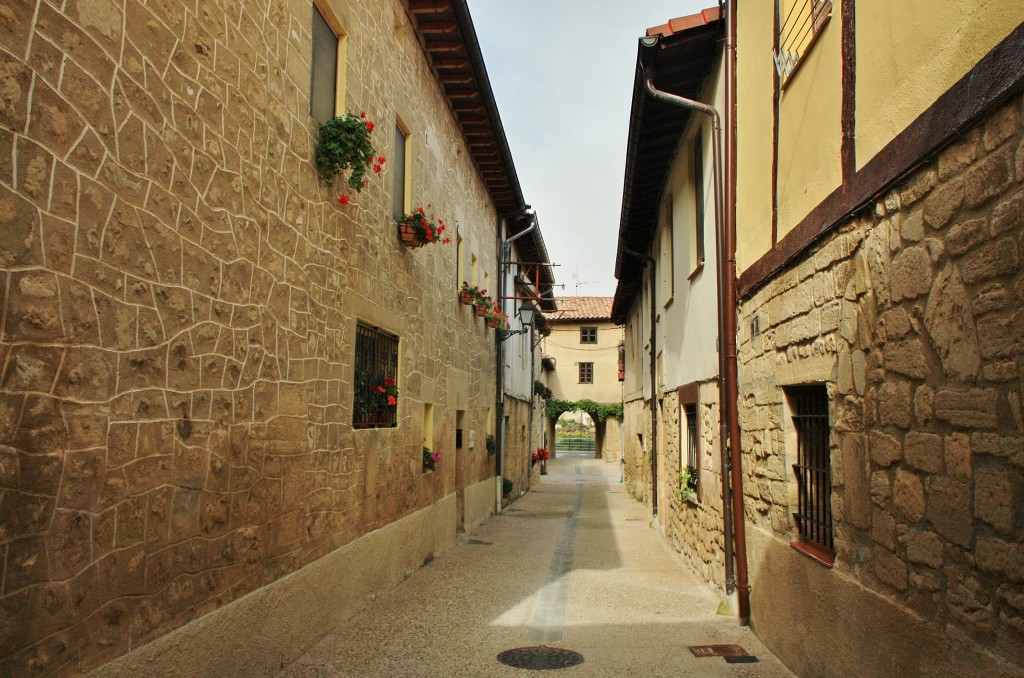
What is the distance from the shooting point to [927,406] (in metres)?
3.23

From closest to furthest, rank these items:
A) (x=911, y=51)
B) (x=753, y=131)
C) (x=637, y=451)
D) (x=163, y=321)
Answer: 1. (x=911, y=51)
2. (x=163, y=321)
3. (x=753, y=131)
4. (x=637, y=451)

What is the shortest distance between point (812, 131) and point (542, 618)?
4.61 m

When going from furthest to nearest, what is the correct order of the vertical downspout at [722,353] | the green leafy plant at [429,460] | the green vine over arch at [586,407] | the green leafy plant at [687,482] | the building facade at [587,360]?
the building facade at [587,360] < the green vine over arch at [586,407] < the green leafy plant at [429,460] < the green leafy plant at [687,482] < the vertical downspout at [722,353]

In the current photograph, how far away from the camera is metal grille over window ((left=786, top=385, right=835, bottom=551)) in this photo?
4918 millimetres

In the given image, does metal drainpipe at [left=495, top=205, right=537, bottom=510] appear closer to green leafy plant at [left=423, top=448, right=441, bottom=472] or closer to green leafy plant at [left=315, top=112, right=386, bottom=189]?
green leafy plant at [left=423, top=448, right=441, bottom=472]

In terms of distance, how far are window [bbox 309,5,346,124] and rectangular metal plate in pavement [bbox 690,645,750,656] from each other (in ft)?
16.1

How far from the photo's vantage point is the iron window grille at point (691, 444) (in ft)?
31.1

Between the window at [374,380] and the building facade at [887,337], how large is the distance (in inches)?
134

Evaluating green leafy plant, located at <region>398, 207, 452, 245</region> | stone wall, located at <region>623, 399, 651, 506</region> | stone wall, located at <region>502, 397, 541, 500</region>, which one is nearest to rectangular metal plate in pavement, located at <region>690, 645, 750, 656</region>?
green leafy plant, located at <region>398, 207, 452, 245</region>

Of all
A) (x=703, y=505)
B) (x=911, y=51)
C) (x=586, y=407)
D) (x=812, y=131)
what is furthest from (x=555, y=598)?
(x=586, y=407)

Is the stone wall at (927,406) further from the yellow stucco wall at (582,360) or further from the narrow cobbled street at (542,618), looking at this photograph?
the yellow stucco wall at (582,360)

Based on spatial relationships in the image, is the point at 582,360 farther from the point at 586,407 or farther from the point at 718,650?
the point at 718,650

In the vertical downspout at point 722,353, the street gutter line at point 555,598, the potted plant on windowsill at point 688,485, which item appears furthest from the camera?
the potted plant on windowsill at point 688,485

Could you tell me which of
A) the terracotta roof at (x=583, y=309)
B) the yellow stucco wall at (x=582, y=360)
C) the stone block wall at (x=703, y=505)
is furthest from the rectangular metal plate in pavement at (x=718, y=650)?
the yellow stucco wall at (x=582, y=360)
